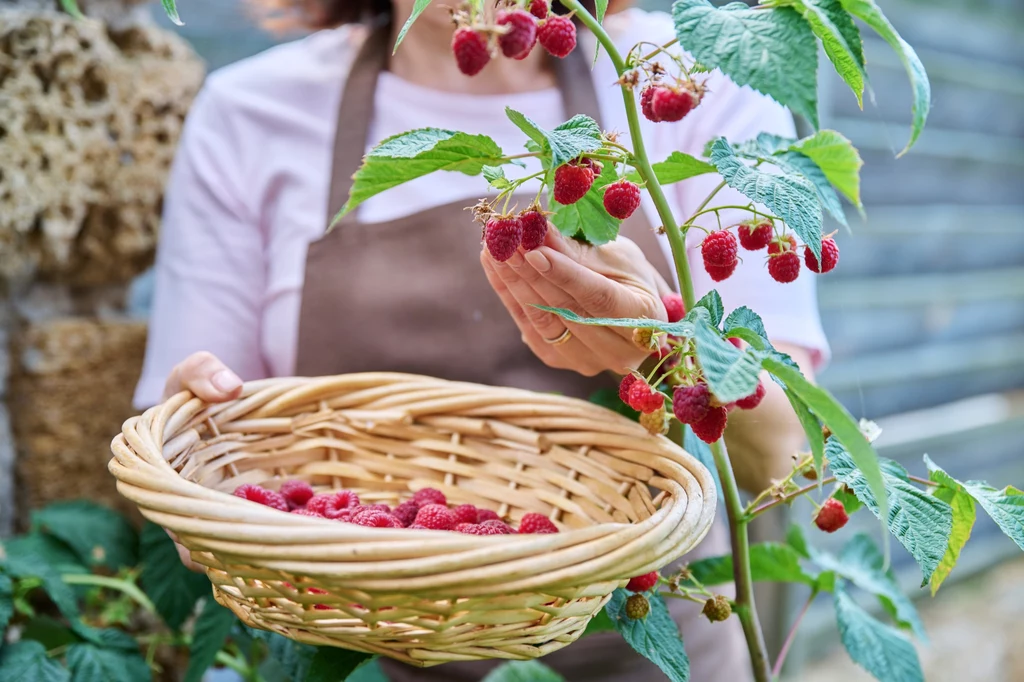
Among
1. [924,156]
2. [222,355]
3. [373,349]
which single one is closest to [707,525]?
[373,349]

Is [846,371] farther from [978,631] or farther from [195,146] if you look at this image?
[195,146]

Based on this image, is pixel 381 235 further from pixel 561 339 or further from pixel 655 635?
pixel 655 635

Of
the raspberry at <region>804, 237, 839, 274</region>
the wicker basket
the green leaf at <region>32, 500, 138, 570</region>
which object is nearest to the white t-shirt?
the green leaf at <region>32, 500, 138, 570</region>

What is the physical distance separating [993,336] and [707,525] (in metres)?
1.95

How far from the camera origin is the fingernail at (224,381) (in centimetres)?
64

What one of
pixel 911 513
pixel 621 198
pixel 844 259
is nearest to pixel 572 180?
pixel 621 198

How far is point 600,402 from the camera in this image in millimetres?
723

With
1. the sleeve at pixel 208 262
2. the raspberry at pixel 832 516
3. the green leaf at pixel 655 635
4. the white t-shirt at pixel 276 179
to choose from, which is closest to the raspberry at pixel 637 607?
the green leaf at pixel 655 635

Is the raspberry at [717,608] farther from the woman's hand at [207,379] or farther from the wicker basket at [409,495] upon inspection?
the woman's hand at [207,379]

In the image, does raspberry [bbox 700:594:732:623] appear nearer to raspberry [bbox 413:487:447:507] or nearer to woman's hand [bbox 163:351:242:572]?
raspberry [bbox 413:487:447:507]

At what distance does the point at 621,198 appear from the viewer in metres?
0.47

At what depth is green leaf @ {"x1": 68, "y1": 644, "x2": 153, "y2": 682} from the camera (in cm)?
70

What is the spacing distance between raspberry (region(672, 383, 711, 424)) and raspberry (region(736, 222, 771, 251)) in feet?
0.34

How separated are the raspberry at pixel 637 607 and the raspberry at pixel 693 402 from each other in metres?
0.15
